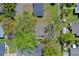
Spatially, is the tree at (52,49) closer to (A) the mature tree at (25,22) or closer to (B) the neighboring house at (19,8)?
(A) the mature tree at (25,22)

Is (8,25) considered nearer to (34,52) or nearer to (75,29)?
(34,52)

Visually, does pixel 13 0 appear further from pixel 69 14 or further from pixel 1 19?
pixel 69 14

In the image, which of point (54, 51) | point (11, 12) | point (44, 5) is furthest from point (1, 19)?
point (54, 51)

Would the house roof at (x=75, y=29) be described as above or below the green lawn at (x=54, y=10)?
below

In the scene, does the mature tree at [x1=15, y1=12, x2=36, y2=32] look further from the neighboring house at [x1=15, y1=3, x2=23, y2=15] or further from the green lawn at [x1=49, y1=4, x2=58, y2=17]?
the green lawn at [x1=49, y1=4, x2=58, y2=17]

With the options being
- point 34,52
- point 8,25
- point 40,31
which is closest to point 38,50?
point 34,52

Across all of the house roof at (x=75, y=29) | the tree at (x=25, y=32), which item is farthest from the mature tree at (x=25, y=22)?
the house roof at (x=75, y=29)
